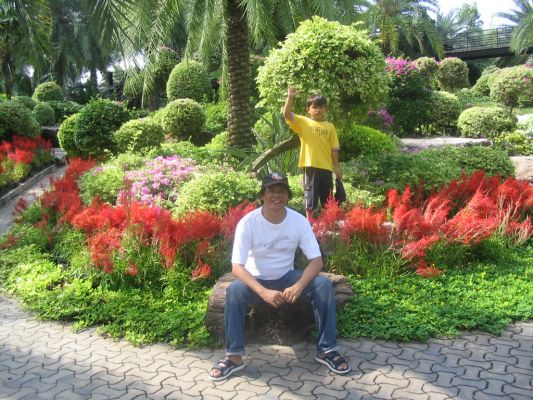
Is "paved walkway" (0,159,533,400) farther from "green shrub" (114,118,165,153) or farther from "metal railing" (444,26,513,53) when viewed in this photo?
"metal railing" (444,26,513,53)

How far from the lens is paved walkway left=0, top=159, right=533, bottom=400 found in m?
3.52

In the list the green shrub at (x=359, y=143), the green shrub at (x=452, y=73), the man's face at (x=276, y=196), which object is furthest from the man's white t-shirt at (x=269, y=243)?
the green shrub at (x=452, y=73)

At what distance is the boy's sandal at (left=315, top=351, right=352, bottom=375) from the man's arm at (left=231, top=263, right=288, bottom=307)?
49cm

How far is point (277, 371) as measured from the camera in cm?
381

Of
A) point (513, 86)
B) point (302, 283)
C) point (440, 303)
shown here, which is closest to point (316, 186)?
point (440, 303)

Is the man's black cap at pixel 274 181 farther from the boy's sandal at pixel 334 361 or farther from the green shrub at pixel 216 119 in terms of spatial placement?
the green shrub at pixel 216 119

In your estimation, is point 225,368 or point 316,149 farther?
point 316,149

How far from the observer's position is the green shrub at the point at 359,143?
32.0 feet

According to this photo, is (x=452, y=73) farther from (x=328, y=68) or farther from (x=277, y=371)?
(x=277, y=371)

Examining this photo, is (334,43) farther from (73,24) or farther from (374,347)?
(73,24)

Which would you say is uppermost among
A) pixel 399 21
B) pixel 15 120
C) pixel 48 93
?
pixel 399 21

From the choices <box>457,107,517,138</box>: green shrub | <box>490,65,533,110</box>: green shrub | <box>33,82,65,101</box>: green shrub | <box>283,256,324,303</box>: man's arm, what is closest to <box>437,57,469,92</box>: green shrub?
<box>490,65,533,110</box>: green shrub

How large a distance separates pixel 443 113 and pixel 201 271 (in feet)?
40.8

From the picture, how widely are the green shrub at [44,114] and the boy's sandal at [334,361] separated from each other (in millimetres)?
19428
